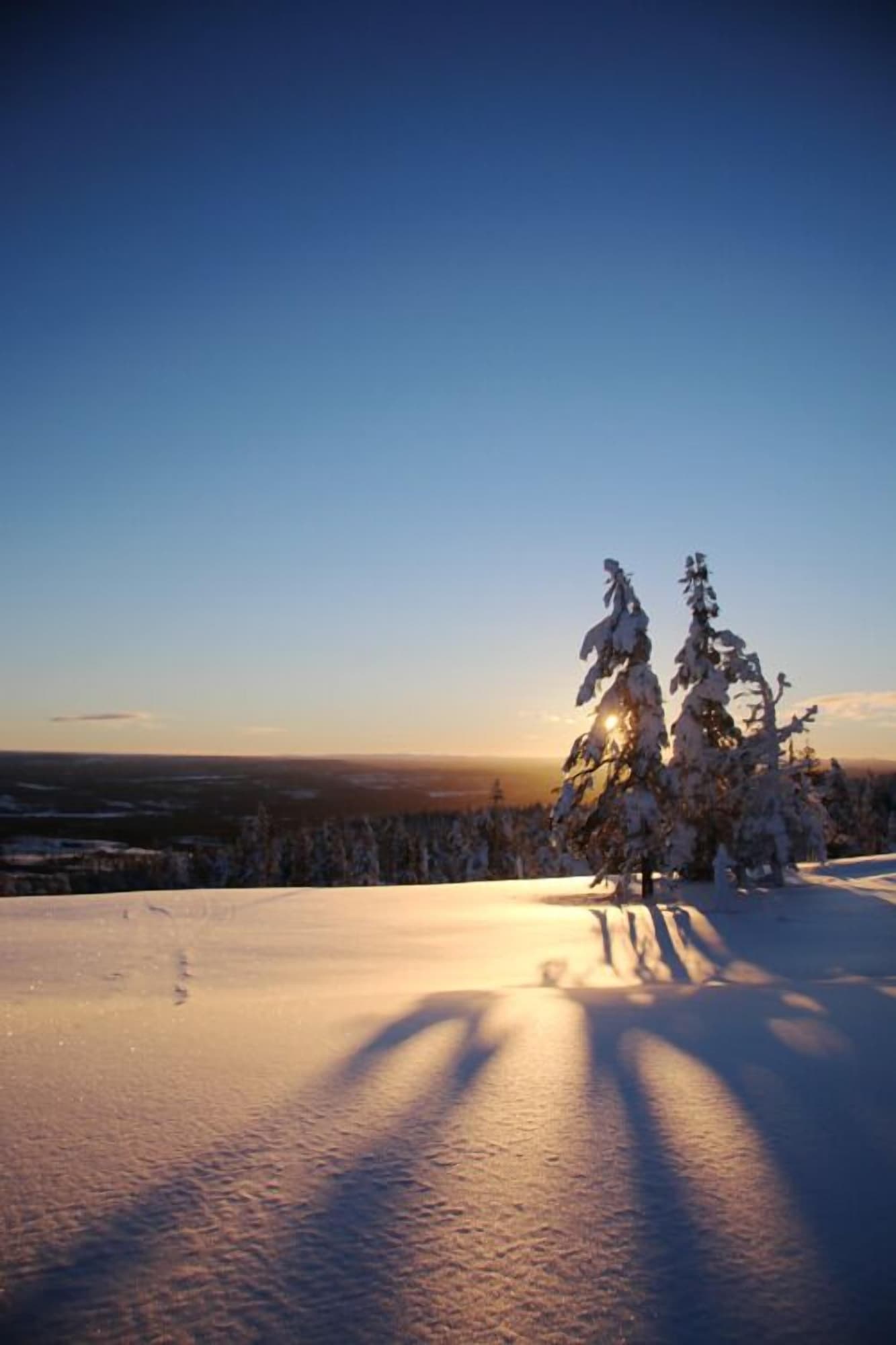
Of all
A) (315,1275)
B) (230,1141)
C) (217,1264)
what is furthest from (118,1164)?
(315,1275)

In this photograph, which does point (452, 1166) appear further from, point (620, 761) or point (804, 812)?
point (804, 812)

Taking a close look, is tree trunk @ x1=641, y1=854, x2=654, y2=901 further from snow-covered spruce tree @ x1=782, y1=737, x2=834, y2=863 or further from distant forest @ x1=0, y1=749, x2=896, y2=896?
distant forest @ x1=0, y1=749, x2=896, y2=896

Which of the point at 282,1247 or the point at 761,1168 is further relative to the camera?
the point at 761,1168

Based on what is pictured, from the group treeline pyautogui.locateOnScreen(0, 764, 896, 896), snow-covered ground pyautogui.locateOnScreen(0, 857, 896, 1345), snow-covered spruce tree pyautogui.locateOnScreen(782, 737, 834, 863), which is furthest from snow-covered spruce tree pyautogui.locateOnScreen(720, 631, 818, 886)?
treeline pyautogui.locateOnScreen(0, 764, 896, 896)

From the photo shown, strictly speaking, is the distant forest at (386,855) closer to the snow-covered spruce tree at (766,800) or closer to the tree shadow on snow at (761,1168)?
the snow-covered spruce tree at (766,800)

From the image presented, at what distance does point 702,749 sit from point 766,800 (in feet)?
8.21

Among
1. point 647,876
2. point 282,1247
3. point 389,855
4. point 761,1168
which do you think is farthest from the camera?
point 389,855

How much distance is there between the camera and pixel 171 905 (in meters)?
15.8

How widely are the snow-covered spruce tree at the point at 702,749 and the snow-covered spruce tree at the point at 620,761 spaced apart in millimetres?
1530

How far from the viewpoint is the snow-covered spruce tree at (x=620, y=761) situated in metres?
22.0

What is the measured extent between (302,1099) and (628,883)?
21.1 metres

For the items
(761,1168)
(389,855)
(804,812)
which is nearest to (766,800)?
(804,812)

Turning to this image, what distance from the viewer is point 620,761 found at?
2291 cm

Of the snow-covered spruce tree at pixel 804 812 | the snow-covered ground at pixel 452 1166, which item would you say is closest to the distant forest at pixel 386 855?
the snow-covered spruce tree at pixel 804 812
